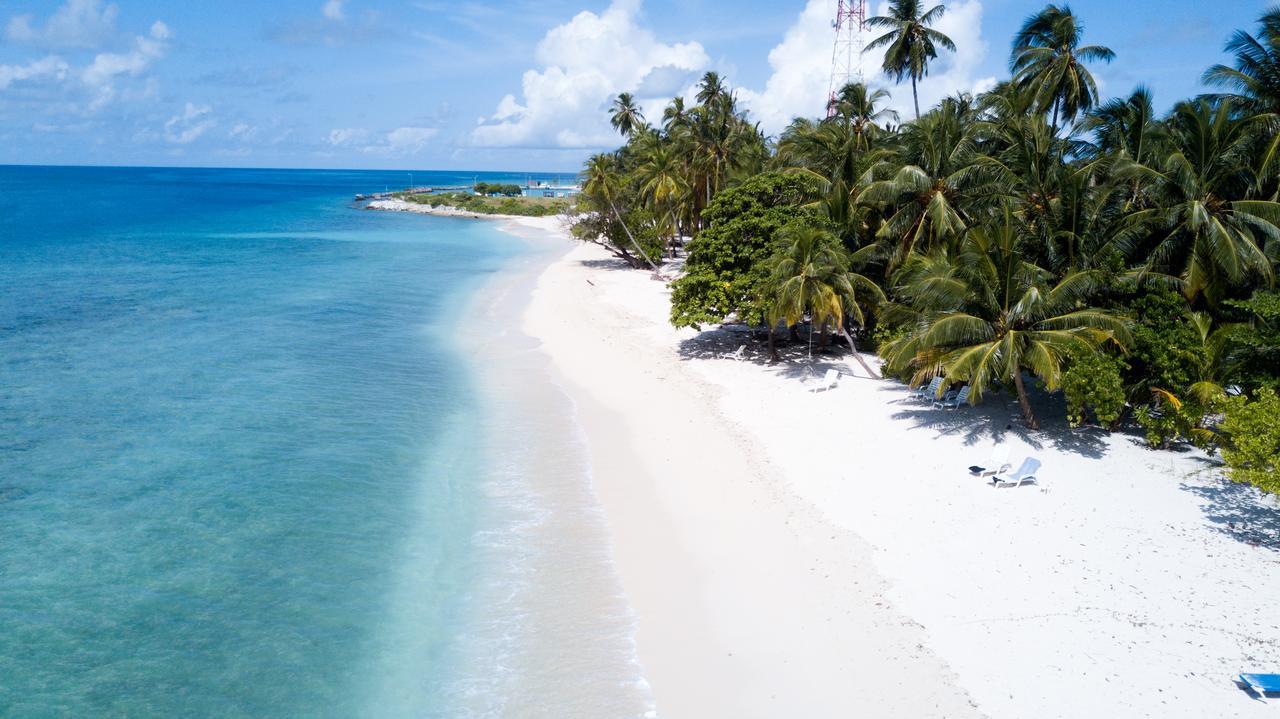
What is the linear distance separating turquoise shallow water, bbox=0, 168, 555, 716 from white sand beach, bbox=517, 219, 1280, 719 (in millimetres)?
3548

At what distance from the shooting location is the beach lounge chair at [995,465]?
1475 centimetres

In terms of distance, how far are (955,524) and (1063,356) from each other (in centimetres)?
529

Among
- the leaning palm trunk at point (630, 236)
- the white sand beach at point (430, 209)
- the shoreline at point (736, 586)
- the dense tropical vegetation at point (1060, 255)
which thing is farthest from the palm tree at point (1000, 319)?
the white sand beach at point (430, 209)

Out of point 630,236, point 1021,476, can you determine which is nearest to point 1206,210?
point 1021,476

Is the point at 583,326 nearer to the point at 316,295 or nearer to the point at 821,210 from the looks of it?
the point at 821,210

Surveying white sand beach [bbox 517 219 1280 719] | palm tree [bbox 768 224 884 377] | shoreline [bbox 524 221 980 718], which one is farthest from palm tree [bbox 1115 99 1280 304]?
shoreline [bbox 524 221 980 718]

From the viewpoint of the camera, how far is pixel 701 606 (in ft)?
38.1

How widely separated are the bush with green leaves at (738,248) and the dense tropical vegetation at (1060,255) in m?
0.07

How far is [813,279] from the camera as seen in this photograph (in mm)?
20984

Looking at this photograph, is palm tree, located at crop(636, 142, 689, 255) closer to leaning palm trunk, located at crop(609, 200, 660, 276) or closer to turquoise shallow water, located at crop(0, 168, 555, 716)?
leaning palm trunk, located at crop(609, 200, 660, 276)

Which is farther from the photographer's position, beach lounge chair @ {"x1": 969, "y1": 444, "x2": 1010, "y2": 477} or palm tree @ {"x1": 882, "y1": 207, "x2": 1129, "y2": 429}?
palm tree @ {"x1": 882, "y1": 207, "x2": 1129, "y2": 429}

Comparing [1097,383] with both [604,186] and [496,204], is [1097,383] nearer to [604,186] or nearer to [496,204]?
[604,186]

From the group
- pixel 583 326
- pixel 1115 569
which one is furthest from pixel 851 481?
pixel 583 326

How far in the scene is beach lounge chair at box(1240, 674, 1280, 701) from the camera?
8672 mm
